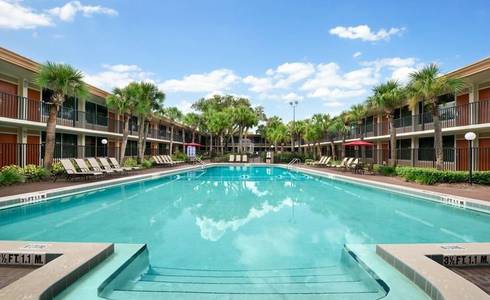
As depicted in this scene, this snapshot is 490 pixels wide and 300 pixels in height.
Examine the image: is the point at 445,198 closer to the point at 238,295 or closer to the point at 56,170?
the point at 238,295

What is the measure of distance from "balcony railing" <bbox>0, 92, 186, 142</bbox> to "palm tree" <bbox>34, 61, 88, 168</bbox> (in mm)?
1653

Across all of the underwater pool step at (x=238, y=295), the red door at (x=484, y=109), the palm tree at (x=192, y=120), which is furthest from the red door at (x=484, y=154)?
the palm tree at (x=192, y=120)

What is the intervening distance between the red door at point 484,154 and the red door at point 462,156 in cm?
71

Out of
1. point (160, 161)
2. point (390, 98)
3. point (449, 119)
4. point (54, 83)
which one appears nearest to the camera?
point (54, 83)

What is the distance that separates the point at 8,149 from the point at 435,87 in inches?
906

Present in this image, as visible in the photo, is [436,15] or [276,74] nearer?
[436,15]

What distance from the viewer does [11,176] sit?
44.6 ft

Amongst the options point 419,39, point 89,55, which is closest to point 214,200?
point 89,55

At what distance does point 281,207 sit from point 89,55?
58.5 feet

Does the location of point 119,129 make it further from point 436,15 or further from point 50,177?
point 436,15

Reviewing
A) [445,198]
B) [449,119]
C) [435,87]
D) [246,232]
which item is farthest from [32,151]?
[449,119]

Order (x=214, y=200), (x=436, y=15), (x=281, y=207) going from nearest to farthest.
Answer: (x=281, y=207) < (x=214, y=200) < (x=436, y=15)

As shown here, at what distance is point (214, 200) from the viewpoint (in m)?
11.9

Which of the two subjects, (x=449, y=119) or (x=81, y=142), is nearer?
(x=449, y=119)
